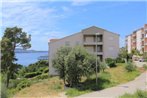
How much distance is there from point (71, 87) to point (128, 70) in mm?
11703

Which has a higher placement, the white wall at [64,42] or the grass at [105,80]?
the white wall at [64,42]

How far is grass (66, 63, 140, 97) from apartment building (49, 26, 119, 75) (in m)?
9.89

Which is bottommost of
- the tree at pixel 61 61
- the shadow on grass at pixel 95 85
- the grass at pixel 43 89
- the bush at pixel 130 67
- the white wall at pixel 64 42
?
the grass at pixel 43 89

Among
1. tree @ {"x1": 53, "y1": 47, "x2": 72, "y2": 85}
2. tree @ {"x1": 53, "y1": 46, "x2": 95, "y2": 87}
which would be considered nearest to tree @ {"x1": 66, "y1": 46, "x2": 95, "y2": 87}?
tree @ {"x1": 53, "y1": 46, "x2": 95, "y2": 87}

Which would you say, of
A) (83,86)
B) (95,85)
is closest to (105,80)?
(95,85)

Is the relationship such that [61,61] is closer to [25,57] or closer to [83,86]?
[83,86]

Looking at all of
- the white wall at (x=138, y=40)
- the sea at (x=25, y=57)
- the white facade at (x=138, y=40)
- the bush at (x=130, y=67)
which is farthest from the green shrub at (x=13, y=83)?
the white wall at (x=138, y=40)

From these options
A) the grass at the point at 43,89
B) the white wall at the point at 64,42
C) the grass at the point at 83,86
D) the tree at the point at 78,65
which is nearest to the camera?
the grass at the point at 83,86

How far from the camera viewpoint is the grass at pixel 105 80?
115ft

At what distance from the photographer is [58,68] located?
39.7 meters

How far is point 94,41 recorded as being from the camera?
191 feet

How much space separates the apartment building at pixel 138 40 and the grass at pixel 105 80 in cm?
Result: 4370

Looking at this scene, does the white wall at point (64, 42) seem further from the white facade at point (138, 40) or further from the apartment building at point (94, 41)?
the white facade at point (138, 40)

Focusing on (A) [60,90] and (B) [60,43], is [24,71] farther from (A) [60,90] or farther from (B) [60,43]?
(A) [60,90]
